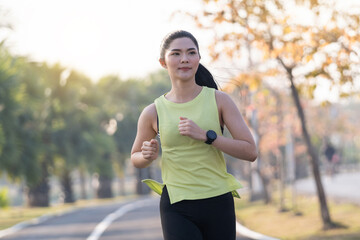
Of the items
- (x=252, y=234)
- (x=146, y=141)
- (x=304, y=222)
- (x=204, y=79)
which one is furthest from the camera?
(x=304, y=222)

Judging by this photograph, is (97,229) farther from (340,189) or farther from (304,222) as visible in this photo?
(340,189)

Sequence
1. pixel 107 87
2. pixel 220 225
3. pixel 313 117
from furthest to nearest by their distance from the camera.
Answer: pixel 107 87, pixel 313 117, pixel 220 225

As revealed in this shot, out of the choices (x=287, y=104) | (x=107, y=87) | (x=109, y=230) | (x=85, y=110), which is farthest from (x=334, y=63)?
(x=107, y=87)

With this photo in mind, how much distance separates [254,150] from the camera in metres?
4.14

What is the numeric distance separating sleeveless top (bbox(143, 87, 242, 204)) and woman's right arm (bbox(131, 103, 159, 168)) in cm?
7

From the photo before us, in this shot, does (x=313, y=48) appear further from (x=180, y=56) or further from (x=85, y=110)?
(x=85, y=110)

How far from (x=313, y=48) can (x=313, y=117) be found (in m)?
33.7

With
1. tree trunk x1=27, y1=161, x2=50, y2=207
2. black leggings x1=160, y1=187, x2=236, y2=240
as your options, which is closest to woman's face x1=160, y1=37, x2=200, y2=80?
black leggings x1=160, y1=187, x2=236, y2=240

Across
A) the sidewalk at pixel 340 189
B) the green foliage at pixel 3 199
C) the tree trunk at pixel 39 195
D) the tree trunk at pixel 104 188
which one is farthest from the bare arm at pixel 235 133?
the tree trunk at pixel 104 188

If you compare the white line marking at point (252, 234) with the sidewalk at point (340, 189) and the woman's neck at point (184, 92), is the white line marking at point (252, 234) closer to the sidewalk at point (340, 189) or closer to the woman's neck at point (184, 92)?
the sidewalk at point (340, 189)

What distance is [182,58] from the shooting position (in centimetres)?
415

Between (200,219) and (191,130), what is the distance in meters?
0.53

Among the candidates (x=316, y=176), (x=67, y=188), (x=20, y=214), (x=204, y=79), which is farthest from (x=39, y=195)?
(x=204, y=79)

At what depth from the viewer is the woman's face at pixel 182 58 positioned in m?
4.16
